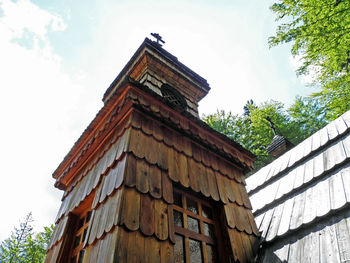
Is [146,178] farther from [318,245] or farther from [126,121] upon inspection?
[318,245]

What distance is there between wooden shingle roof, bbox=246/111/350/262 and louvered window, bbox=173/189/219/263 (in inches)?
31.9

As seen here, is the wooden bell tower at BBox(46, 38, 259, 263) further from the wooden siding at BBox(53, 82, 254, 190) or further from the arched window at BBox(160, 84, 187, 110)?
the arched window at BBox(160, 84, 187, 110)

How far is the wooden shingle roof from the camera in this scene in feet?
8.28

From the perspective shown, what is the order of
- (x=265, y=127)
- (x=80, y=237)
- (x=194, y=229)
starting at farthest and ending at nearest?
1. (x=265, y=127)
2. (x=80, y=237)
3. (x=194, y=229)

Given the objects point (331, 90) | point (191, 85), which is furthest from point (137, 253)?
point (331, 90)

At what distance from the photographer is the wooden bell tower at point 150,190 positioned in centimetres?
238

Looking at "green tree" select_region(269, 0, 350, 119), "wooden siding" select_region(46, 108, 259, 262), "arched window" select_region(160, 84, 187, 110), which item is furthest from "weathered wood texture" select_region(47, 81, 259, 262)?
"green tree" select_region(269, 0, 350, 119)

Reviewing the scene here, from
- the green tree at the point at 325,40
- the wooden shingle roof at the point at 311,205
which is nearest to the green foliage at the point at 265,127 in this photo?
the green tree at the point at 325,40

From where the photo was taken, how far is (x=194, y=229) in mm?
3143

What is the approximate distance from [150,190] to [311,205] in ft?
7.95

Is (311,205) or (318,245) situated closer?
(318,245)

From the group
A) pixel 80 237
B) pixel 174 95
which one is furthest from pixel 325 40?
pixel 80 237

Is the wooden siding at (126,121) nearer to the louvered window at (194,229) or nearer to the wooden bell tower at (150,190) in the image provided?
the wooden bell tower at (150,190)

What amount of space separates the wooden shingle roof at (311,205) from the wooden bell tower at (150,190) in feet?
1.57
